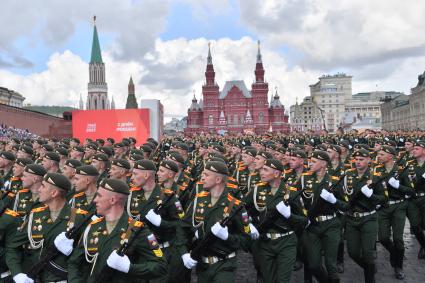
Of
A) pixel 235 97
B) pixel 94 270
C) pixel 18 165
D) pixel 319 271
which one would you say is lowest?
pixel 319 271

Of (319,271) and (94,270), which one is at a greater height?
(94,270)

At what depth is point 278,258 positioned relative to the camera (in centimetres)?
581

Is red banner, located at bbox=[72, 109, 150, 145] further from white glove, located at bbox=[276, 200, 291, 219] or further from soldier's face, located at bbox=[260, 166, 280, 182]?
white glove, located at bbox=[276, 200, 291, 219]

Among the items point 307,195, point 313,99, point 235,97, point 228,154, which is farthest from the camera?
point 313,99

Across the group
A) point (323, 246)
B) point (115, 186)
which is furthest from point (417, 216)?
point (115, 186)

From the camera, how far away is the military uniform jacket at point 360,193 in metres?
7.09

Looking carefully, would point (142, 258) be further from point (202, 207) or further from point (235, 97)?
point (235, 97)

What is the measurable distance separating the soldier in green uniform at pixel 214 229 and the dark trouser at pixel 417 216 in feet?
16.0

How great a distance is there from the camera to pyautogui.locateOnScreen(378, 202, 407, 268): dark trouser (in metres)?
7.65

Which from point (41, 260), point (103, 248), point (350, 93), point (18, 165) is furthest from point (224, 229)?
point (350, 93)

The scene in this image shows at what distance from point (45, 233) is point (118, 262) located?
1.24 meters

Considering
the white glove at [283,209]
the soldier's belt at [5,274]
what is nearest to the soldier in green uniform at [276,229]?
the white glove at [283,209]

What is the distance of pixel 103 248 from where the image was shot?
3967mm

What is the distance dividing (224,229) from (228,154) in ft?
32.9
